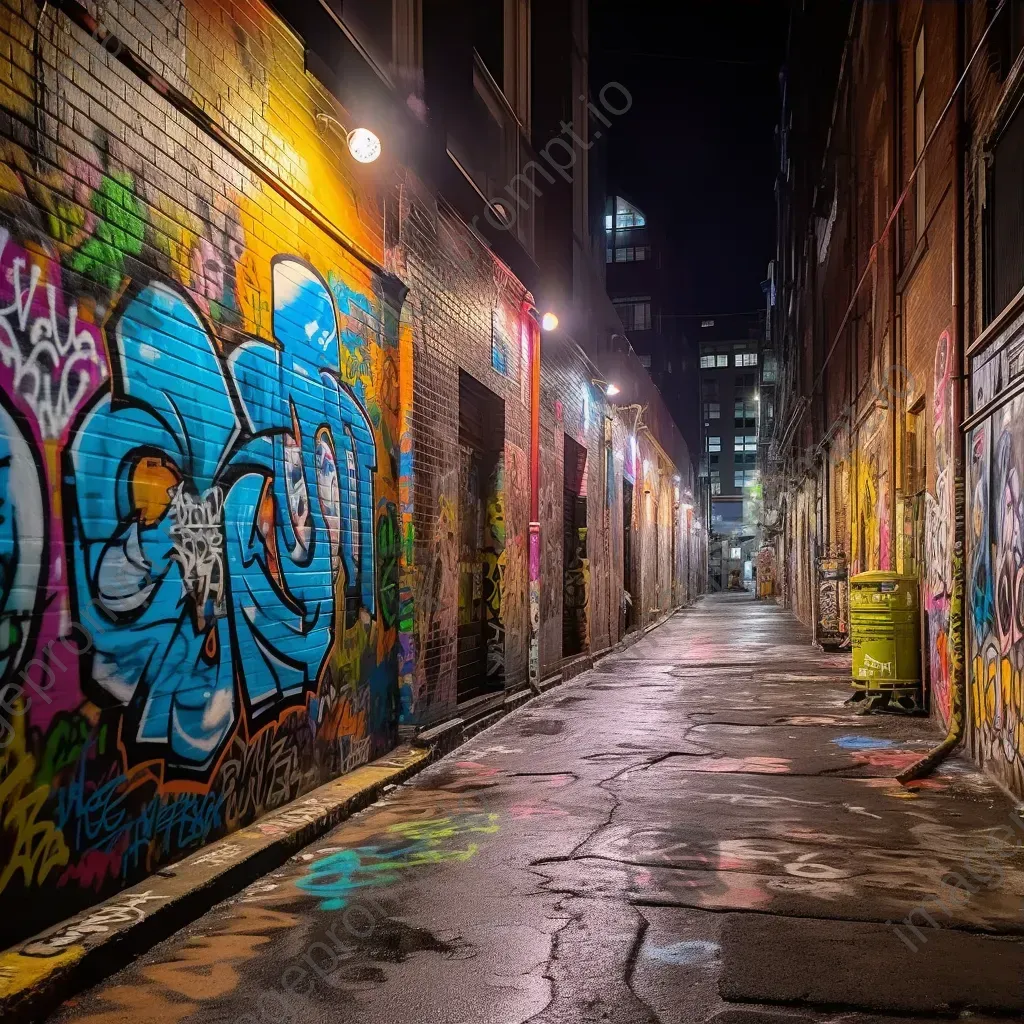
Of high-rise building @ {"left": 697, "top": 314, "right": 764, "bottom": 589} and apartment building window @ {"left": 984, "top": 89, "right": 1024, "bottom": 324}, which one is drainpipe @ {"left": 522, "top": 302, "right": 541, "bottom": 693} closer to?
apartment building window @ {"left": 984, "top": 89, "right": 1024, "bottom": 324}

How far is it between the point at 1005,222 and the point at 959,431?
5.52 feet

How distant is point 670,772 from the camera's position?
7.15 metres

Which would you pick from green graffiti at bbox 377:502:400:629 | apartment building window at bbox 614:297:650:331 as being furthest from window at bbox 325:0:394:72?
apartment building window at bbox 614:297:650:331

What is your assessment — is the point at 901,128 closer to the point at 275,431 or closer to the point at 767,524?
the point at 275,431

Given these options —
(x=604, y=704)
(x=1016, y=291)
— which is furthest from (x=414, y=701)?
(x=1016, y=291)

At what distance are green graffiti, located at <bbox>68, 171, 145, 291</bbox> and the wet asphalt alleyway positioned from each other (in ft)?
9.02

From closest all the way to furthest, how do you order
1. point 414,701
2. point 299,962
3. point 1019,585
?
1. point 299,962
2. point 1019,585
3. point 414,701

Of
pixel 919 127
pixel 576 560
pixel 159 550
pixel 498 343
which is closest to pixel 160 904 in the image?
pixel 159 550

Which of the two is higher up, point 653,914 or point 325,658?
point 325,658

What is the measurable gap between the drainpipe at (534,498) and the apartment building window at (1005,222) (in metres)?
5.92

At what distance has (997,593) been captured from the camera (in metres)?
6.65

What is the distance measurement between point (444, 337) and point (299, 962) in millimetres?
6244

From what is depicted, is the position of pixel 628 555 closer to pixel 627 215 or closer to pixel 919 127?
pixel 919 127

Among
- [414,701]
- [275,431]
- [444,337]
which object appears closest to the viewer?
[275,431]
